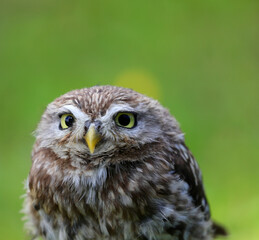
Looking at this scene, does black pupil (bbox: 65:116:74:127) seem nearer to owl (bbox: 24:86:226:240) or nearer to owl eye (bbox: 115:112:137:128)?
owl (bbox: 24:86:226:240)

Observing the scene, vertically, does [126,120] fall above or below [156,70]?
below

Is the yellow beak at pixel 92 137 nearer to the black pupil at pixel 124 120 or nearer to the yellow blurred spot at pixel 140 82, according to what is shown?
the black pupil at pixel 124 120

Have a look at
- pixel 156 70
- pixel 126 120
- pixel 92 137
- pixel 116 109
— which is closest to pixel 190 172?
pixel 126 120

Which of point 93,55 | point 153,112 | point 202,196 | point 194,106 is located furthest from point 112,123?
point 93,55

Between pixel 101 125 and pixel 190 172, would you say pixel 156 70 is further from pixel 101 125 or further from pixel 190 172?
pixel 101 125

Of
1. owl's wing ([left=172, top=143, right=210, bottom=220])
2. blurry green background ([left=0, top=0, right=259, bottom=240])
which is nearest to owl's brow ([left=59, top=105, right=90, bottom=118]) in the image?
owl's wing ([left=172, top=143, right=210, bottom=220])
